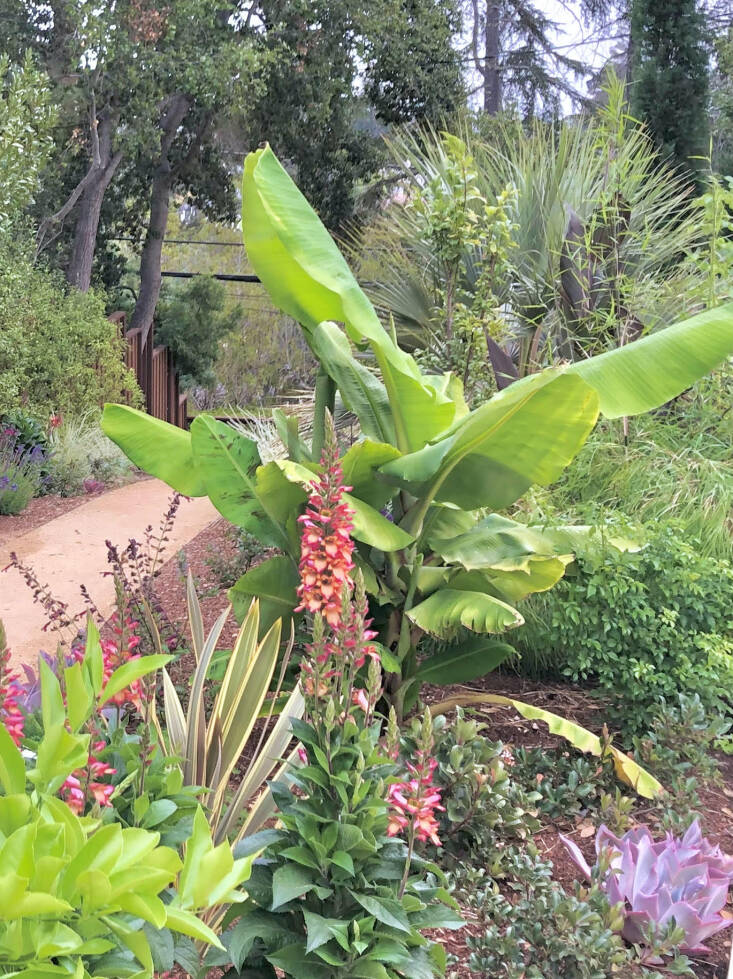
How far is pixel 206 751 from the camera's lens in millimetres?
2453

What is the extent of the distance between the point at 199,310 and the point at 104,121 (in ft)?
17.8

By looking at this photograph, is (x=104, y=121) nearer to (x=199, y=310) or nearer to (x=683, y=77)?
(x=199, y=310)

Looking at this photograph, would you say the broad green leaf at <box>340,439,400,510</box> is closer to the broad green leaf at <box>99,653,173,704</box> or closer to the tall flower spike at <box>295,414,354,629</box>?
the tall flower spike at <box>295,414,354,629</box>

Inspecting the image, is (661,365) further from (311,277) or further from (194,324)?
(194,324)

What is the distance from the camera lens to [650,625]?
3.25 m

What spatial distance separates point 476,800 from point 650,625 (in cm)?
111

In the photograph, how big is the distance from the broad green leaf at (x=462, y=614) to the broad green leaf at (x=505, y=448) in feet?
1.44

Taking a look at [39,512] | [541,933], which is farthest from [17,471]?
[541,933]

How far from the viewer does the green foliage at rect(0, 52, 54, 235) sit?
7.43 metres

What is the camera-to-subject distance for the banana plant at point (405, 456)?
2.98 meters

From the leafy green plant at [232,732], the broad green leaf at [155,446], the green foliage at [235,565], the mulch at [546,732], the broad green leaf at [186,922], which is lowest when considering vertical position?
the mulch at [546,732]

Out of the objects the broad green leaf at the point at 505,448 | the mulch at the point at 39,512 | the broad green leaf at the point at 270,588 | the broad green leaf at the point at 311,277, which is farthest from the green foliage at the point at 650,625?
the mulch at the point at 39,512

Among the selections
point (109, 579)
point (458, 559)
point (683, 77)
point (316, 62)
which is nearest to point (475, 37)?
point (316, 62)

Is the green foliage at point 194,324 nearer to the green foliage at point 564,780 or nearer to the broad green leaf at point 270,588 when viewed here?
the broad green leaf at point 270,588
